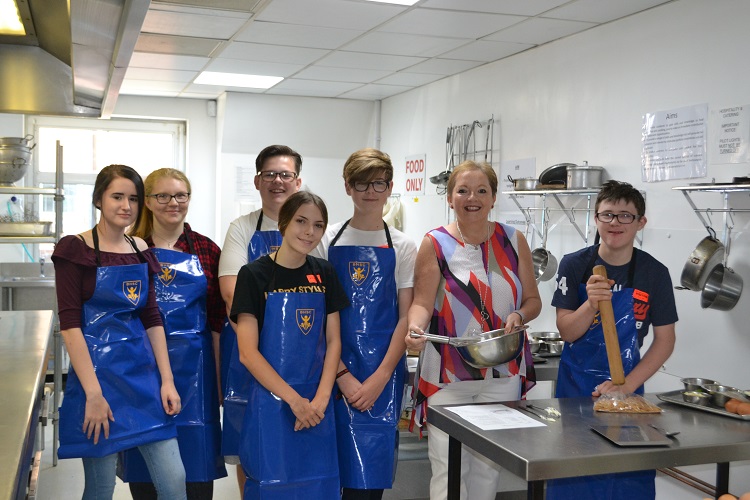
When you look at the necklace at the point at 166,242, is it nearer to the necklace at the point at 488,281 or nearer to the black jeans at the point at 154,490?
the black jeans at the point at 154,490

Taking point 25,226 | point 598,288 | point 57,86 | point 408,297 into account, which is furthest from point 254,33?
point 598,288

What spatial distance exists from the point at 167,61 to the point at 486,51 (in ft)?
6.79

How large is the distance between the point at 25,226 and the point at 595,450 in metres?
3.30

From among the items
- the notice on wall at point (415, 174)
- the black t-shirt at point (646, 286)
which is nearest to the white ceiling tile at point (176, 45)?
the notice on wall at point (415, 174)

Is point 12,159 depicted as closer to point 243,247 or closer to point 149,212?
point 149,212

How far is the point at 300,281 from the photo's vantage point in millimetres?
2121

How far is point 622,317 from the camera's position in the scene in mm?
2230

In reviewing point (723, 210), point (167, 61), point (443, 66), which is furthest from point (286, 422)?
point (167, 61)

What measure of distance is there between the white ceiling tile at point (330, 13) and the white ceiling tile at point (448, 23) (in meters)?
0.09

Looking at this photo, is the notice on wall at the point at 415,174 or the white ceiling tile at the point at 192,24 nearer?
the white ceiling tile at the point at 192,24

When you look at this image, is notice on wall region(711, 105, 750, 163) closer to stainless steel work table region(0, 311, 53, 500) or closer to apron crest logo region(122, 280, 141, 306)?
apron crest logo region(122, 280, 141, 306)

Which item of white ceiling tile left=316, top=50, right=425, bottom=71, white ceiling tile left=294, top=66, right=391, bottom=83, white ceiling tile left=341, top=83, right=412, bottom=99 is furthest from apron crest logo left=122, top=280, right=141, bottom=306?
white ceiling tile left=341, top=83, right=412, bottom=99

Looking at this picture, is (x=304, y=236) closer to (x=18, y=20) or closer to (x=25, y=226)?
(x=18, y=20)

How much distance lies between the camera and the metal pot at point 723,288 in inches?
111
